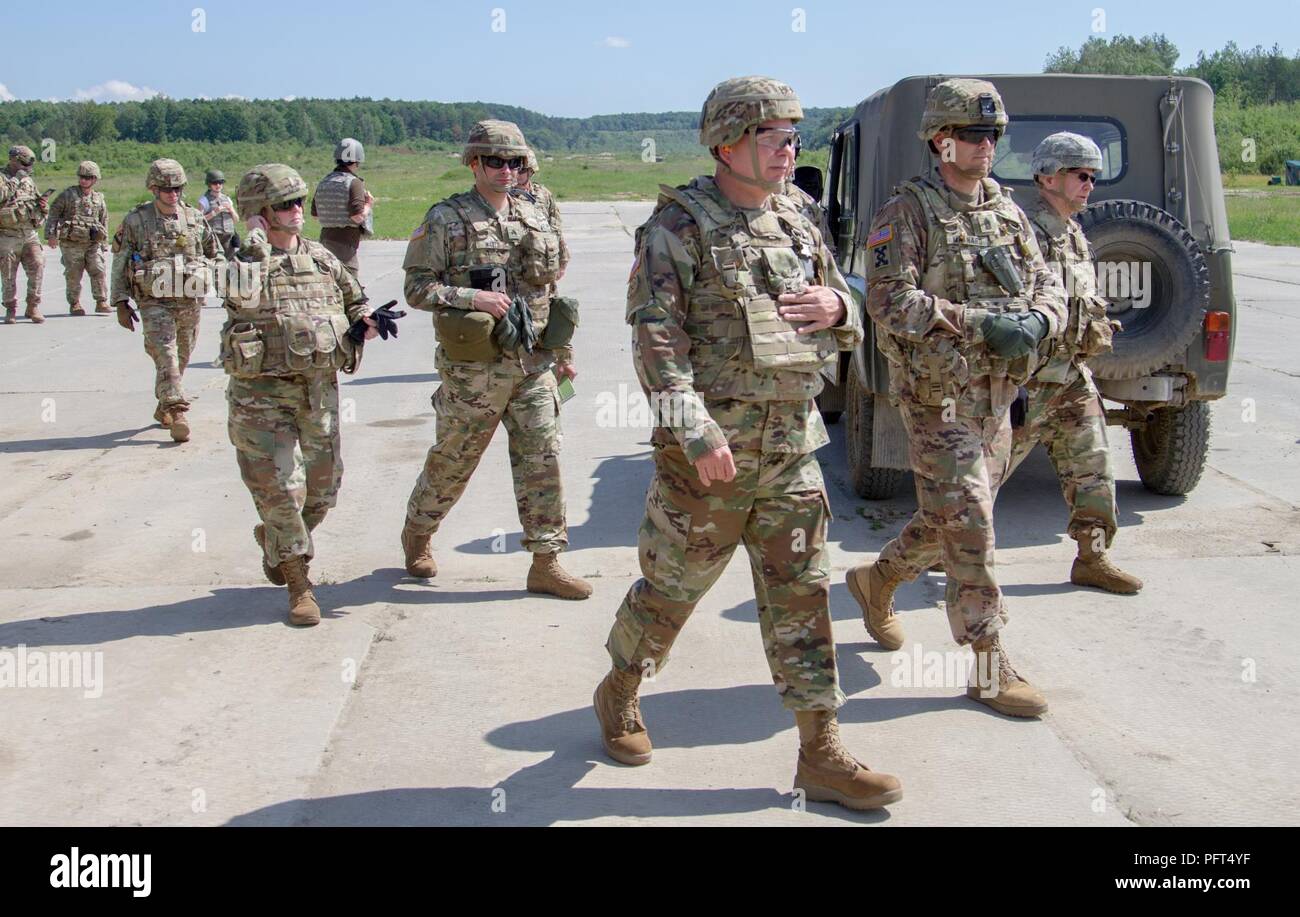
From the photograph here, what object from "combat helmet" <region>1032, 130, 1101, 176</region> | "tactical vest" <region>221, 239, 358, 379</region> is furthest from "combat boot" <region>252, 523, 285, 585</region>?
"combat helmet" <region>1032, 130, 1101, 176</region>

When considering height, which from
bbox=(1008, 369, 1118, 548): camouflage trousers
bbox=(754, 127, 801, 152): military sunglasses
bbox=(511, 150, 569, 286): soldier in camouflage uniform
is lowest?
bbox=(1008, 369, 1118, 548): camouflage trousers

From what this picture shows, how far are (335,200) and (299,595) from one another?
199 inches

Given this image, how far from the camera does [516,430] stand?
5.84m

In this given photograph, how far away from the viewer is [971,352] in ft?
14.8

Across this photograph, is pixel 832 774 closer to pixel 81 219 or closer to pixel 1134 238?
pixel 1134 238

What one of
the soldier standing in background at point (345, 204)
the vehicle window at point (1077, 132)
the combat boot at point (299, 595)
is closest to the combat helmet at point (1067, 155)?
the vehicle window at point (1077, 132)

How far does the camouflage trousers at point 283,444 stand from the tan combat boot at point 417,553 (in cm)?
52

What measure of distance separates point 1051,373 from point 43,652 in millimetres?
4169

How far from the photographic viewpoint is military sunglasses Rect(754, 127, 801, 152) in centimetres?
372

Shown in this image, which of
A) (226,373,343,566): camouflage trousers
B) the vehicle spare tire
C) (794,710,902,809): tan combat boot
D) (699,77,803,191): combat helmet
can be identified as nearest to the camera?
(699,77,803,191): combat helmet

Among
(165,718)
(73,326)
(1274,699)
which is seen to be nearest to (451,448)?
(165,718)

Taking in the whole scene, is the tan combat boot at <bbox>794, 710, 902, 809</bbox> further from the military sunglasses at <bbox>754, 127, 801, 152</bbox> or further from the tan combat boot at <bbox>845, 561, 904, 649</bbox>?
the military sunglasses at <bbox>754, 127, 801, 152</bbox>

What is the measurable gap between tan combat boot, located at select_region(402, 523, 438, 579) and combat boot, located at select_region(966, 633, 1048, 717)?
105 inches

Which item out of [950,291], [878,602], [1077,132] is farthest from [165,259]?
[950,291]
